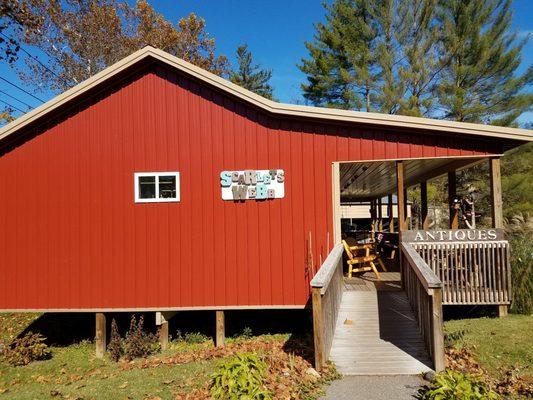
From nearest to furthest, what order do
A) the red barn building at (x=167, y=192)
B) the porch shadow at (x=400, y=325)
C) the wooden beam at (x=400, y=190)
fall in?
1. the porch shadow at (x=400, y=325)
2. the wooden beam at (x=400, y=190)
3. the red barn building at (x=167, y=192)

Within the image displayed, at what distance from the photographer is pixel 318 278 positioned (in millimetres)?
5379

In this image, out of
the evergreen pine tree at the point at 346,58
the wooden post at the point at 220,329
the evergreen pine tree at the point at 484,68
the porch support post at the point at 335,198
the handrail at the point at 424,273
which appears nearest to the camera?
the handrail at the point at 424,273

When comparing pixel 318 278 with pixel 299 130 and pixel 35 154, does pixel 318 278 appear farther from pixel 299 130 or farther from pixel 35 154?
pixel 35 154

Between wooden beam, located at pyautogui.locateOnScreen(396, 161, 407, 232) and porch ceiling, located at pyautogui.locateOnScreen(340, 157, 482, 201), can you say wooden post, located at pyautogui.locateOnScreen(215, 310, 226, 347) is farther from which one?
porch ceiling, located at pyautogui.locateOnScreen(340, 157, 482, 201)

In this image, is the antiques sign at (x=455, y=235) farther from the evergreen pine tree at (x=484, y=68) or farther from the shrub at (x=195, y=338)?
the evergreen pine tree at (x=484, y=68)

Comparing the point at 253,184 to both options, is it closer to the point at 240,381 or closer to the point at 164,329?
the point at 164,329

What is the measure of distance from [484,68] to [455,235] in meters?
16.0

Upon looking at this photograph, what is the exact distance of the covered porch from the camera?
5.33m

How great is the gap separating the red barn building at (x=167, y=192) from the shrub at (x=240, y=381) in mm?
3419

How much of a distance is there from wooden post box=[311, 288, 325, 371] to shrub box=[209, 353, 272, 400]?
75 centimetres

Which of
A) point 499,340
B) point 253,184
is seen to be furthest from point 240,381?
point 253,184

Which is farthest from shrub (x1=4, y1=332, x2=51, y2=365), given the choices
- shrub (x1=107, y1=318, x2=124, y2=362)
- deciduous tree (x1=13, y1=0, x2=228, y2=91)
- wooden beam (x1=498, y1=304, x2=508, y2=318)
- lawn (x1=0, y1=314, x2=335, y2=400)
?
deciduous tree (x1=13, y1=0, x2=228, y2=91)

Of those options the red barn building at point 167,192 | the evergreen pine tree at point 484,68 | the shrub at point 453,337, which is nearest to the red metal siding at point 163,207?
the red barn building at point 167,192

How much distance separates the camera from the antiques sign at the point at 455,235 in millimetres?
7652
